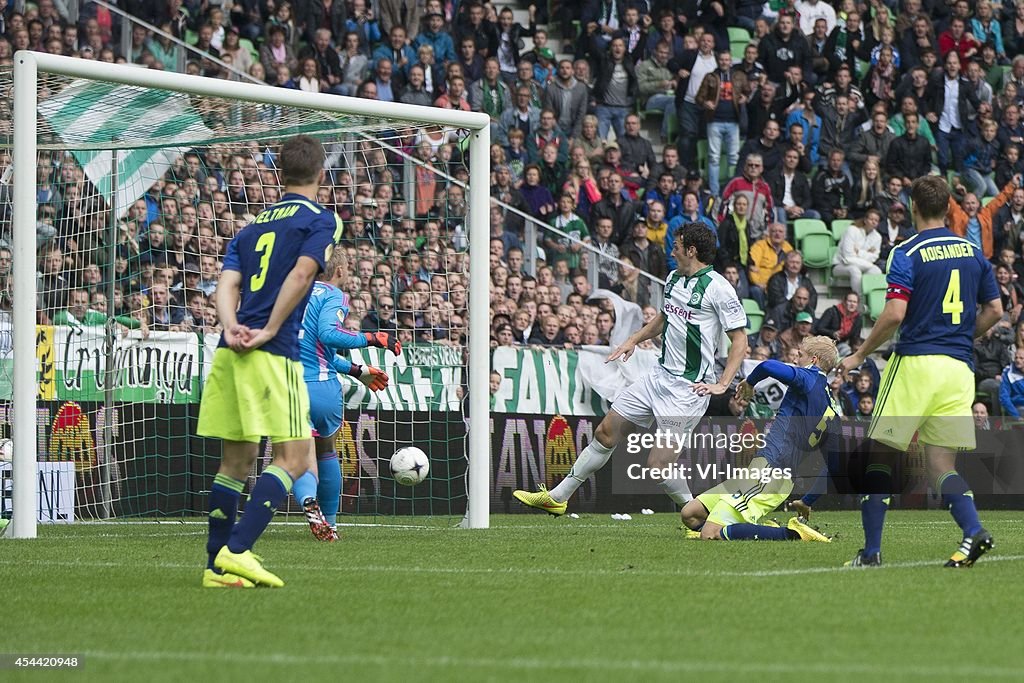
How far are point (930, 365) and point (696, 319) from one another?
3.56 m

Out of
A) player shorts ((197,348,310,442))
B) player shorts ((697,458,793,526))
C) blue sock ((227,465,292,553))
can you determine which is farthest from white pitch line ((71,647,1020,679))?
player shorts ((697,458,793,526))

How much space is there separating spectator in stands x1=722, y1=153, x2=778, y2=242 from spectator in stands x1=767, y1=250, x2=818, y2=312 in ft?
1.86

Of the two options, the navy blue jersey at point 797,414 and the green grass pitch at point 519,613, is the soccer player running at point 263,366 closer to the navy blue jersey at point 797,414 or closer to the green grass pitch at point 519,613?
the green grass pitch at point 519,613

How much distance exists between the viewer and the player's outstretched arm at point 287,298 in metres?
7.14

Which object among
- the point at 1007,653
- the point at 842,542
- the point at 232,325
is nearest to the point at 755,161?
the point at 842,542

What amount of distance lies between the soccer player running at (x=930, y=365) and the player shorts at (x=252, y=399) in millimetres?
2835

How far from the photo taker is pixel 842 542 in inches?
415

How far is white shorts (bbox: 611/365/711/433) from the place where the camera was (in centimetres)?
1166

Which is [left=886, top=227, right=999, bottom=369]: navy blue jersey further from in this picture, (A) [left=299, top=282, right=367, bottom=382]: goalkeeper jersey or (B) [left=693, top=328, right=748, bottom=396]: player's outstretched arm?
(A) [left=299, top=282, right=367, bottom=382]: goalkeeper jersey

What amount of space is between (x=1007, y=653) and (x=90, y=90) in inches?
323

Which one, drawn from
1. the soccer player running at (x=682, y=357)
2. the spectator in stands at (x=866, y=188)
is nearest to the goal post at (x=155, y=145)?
the soccer player running at (x=682, y=357)

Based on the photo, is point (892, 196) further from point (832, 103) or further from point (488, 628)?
point (488, 628)

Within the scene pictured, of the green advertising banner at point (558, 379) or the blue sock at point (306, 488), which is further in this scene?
the green advertising banner at point (558, 379)

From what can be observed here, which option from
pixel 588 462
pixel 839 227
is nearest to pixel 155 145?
pixel 588 462
